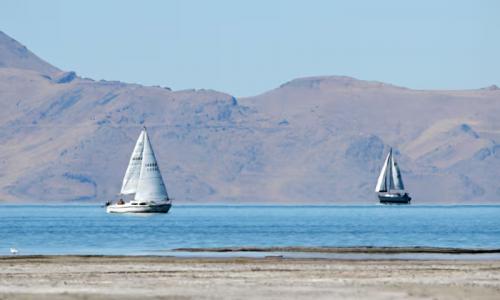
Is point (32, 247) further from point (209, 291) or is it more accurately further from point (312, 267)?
point (209, 291)

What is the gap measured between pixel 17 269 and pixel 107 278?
578cm

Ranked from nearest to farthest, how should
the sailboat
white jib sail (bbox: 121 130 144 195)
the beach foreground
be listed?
the beach foreground < the sailboat < white jib sail (bbox: 121 130 144 195)

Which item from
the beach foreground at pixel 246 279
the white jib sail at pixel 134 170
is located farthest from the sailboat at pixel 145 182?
the beach foreground at pixel 246 279

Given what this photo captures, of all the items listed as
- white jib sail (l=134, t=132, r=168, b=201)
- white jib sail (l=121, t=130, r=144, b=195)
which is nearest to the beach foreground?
white jib sail (l=134, t=132, r=168, b=201)

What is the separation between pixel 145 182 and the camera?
6649 inches

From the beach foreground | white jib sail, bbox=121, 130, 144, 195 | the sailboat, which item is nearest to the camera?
the beach foreground

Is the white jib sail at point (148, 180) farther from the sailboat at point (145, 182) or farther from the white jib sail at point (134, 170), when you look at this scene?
the white jib sail at point (134, 170)

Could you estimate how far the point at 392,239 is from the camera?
9225cm

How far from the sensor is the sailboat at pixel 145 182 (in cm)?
16875

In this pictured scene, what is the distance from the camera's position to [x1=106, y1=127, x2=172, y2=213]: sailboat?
6644 inches

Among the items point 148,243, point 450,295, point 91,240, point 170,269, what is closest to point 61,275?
point 170,269

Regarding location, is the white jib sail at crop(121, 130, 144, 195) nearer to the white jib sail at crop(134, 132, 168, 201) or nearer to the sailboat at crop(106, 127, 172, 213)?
the sailboat at crop(106, 127, 172, 213)

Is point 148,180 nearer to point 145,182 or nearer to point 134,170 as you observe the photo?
point 145,182

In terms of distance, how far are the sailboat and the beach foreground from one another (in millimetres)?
114885
